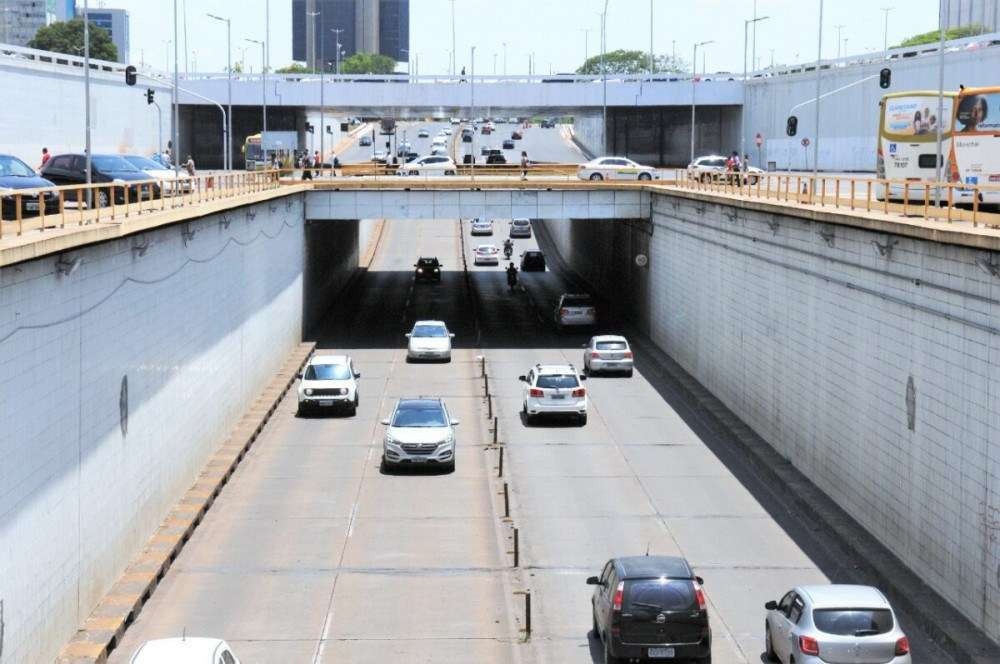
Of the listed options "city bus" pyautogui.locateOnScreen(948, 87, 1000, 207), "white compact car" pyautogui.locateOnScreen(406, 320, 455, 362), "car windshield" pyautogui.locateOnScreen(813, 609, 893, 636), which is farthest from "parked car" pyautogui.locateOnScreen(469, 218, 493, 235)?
"car windshield" pyautogui.locateOnScreen(813, 609, 893, 636)

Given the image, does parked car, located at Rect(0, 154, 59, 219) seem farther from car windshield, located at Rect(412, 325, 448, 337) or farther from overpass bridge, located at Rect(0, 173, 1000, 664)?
car windshield, located at Rect(412, 325, 448, 337)

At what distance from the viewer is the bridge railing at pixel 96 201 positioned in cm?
2195

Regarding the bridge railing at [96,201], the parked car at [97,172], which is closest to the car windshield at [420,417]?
the bridge railing at [96,201]

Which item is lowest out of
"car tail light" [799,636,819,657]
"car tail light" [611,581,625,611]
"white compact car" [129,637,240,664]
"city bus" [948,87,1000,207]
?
"car tail light" [799,636,819,657]

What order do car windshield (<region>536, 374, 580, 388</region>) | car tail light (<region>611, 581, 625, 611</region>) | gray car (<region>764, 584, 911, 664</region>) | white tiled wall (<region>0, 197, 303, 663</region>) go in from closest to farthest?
1. gray car (<region>764, 584, 911, 664</region>)
2. white tiled wall (<region>0, 197, 303, 663</region>)
3. car tail light (<region>611, 581, 625, 611</region>)
4. car windshield (<region>536, 374, 580, 388</region>)

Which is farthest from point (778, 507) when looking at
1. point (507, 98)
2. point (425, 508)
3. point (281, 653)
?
point (507, 98)

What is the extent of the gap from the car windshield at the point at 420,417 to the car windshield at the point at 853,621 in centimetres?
1743

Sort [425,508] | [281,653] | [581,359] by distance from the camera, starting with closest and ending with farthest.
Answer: [281,653], [425,508], [581,359]

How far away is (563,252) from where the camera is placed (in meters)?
103

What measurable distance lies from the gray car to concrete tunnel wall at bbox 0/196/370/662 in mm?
9654

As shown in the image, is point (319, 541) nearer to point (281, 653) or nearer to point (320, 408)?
point (281, 653)

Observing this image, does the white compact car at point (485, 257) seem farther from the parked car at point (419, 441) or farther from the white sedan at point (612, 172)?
the parked car at point (419, 441)

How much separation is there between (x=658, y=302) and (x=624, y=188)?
5.43 meters

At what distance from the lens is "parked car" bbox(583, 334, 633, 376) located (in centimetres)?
5031
